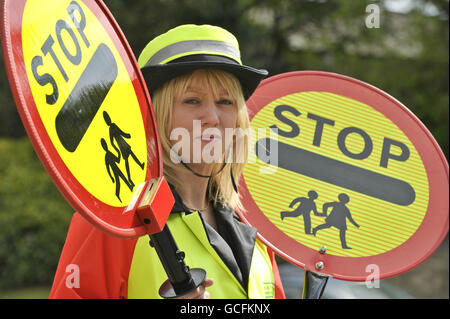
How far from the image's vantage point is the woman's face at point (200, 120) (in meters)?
1.60

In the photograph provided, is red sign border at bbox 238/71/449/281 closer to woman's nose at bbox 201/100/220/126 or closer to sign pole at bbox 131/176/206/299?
woman's nose at bbox 201/100/220/126

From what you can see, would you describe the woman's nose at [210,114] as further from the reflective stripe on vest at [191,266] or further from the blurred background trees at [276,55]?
the blurred background trees at [276,55]

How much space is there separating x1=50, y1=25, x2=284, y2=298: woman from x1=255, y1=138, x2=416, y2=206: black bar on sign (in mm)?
194

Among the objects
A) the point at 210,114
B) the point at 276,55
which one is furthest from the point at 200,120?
the point at 276,55

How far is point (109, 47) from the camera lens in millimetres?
1284

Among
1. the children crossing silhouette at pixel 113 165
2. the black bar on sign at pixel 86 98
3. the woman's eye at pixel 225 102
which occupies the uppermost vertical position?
the black bar on sign at pixel 86 98

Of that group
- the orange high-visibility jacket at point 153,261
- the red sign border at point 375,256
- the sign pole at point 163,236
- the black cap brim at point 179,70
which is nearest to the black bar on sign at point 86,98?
the sign pole at point 163,236

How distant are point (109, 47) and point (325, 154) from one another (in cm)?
86


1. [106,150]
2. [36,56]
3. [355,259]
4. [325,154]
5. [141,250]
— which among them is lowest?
[355,259]

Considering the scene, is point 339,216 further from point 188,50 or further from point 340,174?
point 188,50

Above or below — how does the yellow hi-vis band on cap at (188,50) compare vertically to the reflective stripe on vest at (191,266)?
above

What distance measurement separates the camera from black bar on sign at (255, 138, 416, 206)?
1.89 metres

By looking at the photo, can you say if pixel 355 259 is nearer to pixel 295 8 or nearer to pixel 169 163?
pixel 169 163
